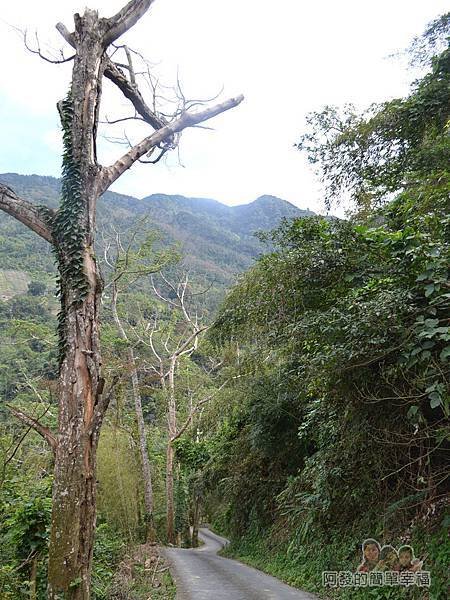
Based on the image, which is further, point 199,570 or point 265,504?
point 265,504

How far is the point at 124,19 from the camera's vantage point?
5.60m

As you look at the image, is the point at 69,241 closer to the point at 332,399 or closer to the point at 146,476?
the point at 332,399

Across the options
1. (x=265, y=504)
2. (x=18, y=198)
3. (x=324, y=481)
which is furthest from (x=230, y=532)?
Result: (x=18, y=198)

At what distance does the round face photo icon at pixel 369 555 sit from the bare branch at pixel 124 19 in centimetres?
688

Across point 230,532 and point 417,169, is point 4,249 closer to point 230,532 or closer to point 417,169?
point 230,532

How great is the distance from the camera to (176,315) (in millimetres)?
23719

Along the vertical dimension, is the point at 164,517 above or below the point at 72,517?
below

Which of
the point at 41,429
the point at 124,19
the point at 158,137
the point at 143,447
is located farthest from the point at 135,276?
the point at 41,429

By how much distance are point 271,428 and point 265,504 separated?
2539 millimetres

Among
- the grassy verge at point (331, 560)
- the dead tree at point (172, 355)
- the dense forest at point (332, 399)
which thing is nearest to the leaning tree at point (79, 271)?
the dense forest at point (332, 399)

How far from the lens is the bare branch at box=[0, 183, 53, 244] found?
Result: 16.6 feet

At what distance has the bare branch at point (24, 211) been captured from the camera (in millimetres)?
5070

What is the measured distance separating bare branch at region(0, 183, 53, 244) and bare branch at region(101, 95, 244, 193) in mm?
756

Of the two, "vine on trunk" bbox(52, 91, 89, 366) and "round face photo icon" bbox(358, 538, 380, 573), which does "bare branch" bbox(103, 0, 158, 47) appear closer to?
"vine on trunk" bbox(52, 91, 89, 366)
